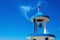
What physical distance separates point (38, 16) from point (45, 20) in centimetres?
137

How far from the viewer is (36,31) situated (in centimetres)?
2753

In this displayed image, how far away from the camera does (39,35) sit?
26094mm

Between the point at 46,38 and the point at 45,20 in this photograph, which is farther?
the point at 45,20

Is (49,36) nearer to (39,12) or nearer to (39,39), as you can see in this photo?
(39,39)

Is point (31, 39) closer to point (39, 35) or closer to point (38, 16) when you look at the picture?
point (39, 35)

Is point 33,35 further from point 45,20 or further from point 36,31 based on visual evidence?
point 45,20

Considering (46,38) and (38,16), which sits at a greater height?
(38,16)

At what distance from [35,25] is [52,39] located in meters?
3.18

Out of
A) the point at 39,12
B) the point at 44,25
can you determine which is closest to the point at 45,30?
the point at 44,25

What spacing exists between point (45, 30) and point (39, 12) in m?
2.75

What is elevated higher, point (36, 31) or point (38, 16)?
point (38, 16)

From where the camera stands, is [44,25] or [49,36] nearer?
[49,36]

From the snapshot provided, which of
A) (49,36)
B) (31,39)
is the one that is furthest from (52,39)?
(31,39)

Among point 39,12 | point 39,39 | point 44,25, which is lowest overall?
point 39,39
